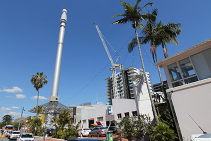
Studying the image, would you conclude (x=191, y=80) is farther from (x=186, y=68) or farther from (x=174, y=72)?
(x=174, y=72)

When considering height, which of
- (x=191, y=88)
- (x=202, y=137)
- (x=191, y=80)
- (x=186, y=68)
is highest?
(x=186, y=68)

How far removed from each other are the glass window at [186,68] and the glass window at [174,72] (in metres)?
0.39

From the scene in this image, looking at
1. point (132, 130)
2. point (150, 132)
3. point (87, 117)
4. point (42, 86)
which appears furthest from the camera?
point (87, 117)

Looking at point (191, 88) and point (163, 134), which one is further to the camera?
point (191, 88)

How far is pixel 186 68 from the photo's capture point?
1020 centimetres

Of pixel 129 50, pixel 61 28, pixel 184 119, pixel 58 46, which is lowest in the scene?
pixel 184 119

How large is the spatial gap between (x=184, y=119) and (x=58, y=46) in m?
49.3

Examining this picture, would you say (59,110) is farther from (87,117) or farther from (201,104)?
(201,104)

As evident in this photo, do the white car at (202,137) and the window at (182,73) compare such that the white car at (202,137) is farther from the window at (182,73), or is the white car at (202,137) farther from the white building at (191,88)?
the window at (182,73)

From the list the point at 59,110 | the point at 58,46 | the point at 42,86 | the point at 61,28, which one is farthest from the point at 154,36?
the point at 61,28

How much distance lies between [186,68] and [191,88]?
178 centimetres

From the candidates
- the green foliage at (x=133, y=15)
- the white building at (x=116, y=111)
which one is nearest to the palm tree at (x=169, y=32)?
the green foliage at (x=133, y=15)

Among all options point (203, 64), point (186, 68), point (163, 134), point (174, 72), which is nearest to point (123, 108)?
point (174, 72)

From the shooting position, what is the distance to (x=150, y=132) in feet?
33.0
